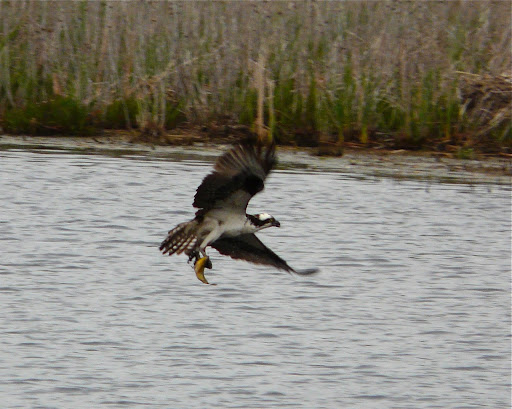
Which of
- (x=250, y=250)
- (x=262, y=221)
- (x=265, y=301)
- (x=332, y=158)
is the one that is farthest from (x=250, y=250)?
(x=332, y=158)

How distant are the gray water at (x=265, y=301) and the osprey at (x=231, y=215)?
36 cm

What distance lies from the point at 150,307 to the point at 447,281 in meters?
2.12

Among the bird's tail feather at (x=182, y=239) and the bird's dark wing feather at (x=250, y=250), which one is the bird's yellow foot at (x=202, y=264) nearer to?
the bird's tail feather at (x=182, y=239)

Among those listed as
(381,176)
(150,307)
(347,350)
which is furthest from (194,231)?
(381,176)

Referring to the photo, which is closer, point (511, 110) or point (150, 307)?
point (150, 307)

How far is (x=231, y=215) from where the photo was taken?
19.9 ft

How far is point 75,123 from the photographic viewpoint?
40.0ft

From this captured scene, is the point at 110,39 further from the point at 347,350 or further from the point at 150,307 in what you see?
the point at 347,350

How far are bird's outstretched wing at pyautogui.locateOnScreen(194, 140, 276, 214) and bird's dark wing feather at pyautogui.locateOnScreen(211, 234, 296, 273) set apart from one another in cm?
33

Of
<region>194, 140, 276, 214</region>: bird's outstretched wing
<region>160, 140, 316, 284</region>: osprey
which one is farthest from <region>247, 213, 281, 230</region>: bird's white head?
<region>194, 140, 276, 214</region>: bird's outstretched wing

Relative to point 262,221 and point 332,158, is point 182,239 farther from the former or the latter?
point 332,158

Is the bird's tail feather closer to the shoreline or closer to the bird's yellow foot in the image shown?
the bird's yellow foot

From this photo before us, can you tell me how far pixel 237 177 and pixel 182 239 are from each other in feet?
2.13

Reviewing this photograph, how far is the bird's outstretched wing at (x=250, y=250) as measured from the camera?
628cm
